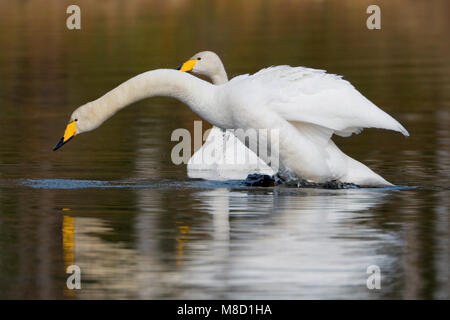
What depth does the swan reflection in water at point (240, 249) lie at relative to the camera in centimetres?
876

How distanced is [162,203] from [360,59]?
18.7 m

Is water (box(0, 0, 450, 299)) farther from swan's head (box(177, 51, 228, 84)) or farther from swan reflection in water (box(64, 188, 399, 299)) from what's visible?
swan's head (box(177, 51, 228, 84))

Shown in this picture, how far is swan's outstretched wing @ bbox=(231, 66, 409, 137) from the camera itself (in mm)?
12742

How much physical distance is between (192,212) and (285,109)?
1719mm

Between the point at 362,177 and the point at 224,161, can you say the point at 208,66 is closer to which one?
the point at 224,161

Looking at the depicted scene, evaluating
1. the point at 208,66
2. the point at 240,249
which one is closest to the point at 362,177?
the point at 240,249

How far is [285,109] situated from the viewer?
12766 millimetres

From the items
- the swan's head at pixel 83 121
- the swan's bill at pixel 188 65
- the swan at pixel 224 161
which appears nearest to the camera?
the swan's head at pixel 83 121

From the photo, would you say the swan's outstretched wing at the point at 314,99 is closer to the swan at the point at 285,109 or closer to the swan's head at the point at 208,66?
the swan at the point at 285,109

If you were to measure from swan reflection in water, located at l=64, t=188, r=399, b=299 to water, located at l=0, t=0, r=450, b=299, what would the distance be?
2 cm

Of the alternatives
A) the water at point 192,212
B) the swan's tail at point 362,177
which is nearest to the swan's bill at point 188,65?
the water at point 192,212

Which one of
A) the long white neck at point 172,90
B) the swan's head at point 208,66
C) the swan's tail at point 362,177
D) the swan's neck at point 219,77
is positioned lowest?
the swan's tail at point 362,177
